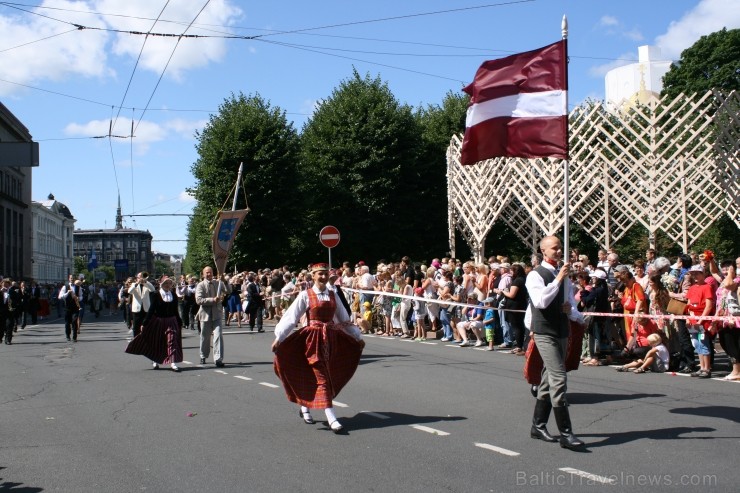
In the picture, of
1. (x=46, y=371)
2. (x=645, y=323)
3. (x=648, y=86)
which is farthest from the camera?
(x=648, y=86)

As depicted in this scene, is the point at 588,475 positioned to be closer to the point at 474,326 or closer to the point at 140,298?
the point at 474,326

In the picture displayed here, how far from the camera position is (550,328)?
734 cm

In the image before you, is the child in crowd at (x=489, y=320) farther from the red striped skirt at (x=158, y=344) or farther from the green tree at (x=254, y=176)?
the green tree at (x=254, y=176)

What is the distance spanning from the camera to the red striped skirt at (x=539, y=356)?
8.36 m

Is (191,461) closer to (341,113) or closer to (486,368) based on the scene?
(486,368)

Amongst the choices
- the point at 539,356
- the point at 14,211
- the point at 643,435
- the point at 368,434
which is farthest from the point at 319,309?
the point at 14,211

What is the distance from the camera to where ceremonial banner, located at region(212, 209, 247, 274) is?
2333 centimetres

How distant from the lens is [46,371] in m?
14.1

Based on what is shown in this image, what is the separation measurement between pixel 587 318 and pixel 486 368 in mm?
1994

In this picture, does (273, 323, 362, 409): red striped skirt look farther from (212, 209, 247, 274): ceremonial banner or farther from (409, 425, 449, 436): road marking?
(212, 209, 247, 274): ceremonial banner

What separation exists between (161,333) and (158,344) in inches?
9.2

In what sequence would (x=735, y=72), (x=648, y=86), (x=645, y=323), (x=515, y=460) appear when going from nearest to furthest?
(x=515, y=460) < (x=645, y=323) < (x=735, y=72) < (x=648, y=86)

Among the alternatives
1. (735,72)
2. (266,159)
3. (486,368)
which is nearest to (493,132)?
(486,368)

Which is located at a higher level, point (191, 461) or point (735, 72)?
point (735, 72)
